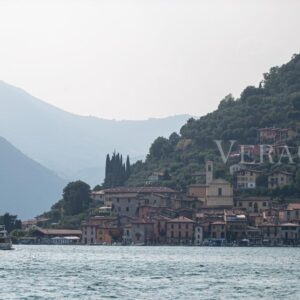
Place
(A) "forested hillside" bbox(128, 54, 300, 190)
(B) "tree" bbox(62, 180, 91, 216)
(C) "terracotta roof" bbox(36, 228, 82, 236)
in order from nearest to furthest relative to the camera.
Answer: (C) "terracotta roof" bbox(36, 228, 82, 236)
(B) "tree" bbox(62, 180, 91, 216)
(A) "forested hillside" bbox(128, 54, 300, 190)

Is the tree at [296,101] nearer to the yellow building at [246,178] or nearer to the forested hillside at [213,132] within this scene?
the forested hillside at [213,132]

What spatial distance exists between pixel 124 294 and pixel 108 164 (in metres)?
120

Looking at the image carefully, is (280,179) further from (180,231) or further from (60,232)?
(60,232)

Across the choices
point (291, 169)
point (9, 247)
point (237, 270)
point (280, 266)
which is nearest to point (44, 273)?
point (237, 270)

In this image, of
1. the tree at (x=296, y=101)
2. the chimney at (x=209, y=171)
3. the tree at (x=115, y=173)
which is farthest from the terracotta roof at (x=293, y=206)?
the tree at (x=296, y=101)

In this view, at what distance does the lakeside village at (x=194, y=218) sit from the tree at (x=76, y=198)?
2035 mm

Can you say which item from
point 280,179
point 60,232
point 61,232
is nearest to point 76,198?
point 61,232

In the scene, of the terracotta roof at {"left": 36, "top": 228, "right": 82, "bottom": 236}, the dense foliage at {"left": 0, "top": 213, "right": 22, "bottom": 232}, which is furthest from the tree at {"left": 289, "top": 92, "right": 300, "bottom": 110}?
the dense foliage at {"left": 0, "top": 213, "right": 22, "bottom": 232}

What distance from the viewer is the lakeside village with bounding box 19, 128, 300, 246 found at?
A: 14300 centimetres

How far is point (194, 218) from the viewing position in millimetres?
149375

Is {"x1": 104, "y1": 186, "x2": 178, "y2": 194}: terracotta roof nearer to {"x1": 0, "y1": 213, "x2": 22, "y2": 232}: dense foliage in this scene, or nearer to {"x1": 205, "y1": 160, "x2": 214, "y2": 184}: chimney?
{"x1": 205, "y1": 160, "x2": 214, "y2": 184}: chimney

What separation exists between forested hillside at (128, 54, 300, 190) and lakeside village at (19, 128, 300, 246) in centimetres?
985

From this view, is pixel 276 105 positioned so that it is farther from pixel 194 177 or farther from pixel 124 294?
pixel 124 294

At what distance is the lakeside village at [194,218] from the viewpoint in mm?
143000
